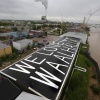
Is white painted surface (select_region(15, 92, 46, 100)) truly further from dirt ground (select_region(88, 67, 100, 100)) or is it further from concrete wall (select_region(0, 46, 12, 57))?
concrete wall (select_region(0, 46, 12, 57))

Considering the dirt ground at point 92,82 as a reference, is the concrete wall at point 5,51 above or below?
above

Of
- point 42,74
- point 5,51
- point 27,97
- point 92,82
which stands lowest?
point 92,82

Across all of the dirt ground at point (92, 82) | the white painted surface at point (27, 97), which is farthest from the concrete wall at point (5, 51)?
the dirt ground at point (92, 82)

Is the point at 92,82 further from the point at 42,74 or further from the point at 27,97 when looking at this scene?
the point at 27,97

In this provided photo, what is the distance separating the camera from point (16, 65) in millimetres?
13461

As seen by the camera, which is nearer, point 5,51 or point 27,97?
point 27,97

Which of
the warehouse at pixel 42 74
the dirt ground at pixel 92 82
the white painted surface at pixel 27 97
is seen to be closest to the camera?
the white painted surface at pixel 27 97

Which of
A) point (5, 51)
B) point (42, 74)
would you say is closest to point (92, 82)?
point (42, 74)

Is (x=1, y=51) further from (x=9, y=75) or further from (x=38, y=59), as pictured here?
(x=9, y=75)

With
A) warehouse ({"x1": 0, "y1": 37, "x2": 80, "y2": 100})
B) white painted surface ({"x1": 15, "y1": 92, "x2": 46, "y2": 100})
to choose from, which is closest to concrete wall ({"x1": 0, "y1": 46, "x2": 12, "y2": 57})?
warehouse ({"x1": 0, "y1": 37, "x2": 80, "y2": 100})

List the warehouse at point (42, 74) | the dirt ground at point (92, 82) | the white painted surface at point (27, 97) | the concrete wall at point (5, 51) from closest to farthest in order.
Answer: the white painted surface at point (27, 97) < the warehouse at point (42, 74) < the dirt ground at point (92, 82) < the concrete wall at point (5, 51)

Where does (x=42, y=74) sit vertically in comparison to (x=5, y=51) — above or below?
above

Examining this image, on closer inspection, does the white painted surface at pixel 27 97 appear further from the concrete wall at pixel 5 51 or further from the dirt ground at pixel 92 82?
the concrete wall at pixel 5 51

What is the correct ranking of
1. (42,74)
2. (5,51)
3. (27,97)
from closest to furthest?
(27,97), (42,74), (5,51)
